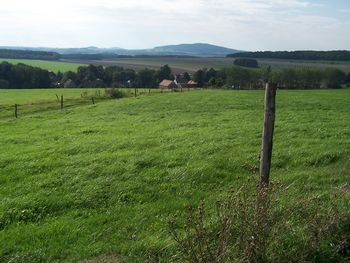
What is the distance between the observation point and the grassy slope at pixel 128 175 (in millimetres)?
7281

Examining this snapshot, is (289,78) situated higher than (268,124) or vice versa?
(268,124)

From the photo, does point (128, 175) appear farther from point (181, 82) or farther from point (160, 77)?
point (160, 77)

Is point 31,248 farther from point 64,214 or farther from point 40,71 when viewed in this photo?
point 40,71

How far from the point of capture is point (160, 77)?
343ft

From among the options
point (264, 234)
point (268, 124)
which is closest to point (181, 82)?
point (268, 124)

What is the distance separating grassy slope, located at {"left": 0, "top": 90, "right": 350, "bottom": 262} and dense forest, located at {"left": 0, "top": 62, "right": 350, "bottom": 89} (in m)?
55.0

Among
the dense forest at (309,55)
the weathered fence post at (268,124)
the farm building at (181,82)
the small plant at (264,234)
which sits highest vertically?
the dense forest at (309,55)

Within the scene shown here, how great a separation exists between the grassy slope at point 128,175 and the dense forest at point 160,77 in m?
55.0

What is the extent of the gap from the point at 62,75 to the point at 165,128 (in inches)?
3524

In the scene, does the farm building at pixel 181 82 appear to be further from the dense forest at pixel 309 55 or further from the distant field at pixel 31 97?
the dense forest at pixel 309 55

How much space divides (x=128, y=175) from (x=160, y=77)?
94894mm

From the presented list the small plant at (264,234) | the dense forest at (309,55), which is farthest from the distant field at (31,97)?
the dense forest at (309,55)

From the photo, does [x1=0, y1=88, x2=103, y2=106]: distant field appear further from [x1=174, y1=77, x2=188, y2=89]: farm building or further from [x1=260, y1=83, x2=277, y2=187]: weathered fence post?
[x1=260, y1=83, x2=277, y2=187]: weathered fence post

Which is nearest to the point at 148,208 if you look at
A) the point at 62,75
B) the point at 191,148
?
the point at 191,148
